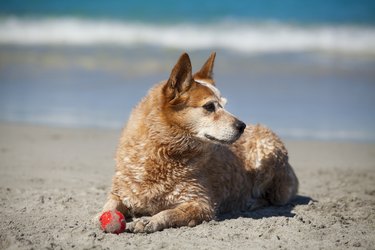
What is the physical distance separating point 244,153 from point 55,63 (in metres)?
11.3

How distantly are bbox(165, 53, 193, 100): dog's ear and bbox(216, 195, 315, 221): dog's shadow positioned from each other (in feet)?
4.52

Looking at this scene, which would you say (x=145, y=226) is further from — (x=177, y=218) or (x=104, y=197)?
(x=104, y=197)

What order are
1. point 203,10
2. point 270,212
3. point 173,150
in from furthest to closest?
point 203,10
point 270,212
point 173,150

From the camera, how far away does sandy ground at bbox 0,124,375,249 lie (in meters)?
4.78

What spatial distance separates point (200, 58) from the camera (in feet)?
55.7

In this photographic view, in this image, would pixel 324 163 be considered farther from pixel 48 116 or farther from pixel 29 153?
pixel 48 116

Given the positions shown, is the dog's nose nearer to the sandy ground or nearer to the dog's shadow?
the sandy ground

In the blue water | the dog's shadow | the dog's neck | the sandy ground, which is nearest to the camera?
the sandy ground

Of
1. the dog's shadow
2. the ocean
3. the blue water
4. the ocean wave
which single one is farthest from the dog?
the blue water

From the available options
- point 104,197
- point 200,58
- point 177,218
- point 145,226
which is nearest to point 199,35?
point 200,58

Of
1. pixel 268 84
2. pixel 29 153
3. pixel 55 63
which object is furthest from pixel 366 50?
pixel 29 153

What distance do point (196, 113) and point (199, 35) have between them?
17326 millimetres

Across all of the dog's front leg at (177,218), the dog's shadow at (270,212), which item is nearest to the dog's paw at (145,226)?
the dog's front leg at (177,218)

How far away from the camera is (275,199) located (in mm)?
6613
